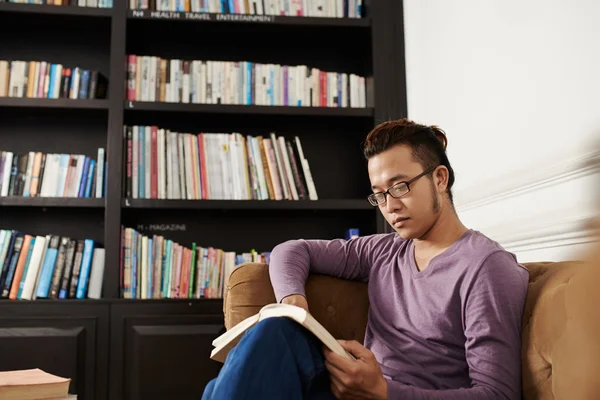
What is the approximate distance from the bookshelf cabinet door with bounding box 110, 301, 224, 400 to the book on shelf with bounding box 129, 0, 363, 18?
4.09 feet

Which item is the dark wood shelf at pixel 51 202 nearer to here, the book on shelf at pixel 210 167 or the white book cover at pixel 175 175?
the book on shelf at pixel 210 167

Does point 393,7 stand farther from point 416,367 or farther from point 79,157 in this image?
point 416,367

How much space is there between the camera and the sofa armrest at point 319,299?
4.90ft

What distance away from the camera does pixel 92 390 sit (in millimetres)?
2340

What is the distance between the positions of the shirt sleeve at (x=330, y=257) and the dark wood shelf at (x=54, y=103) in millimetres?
1303

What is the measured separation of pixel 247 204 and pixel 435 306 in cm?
132

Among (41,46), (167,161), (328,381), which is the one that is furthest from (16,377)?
(41,46)

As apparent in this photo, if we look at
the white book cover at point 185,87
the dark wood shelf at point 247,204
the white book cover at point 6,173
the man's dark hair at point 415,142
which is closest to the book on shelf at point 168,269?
the dark wood shelf at point 247,204

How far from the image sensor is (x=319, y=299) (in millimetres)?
1516

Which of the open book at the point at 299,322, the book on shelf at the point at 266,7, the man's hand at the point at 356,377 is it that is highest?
the book on shelf at the point at 266,7

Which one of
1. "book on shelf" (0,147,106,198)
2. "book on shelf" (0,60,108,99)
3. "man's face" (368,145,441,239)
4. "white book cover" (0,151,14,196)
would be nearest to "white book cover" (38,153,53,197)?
"book on shelf" (0,147,106,198)

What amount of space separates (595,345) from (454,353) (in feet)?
2.43

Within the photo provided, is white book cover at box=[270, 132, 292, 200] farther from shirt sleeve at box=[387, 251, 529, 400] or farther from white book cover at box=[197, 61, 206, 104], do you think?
shirt sleeve at box=[387, 251, 529, 400]

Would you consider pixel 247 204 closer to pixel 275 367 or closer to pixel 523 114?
pixel 523 114
